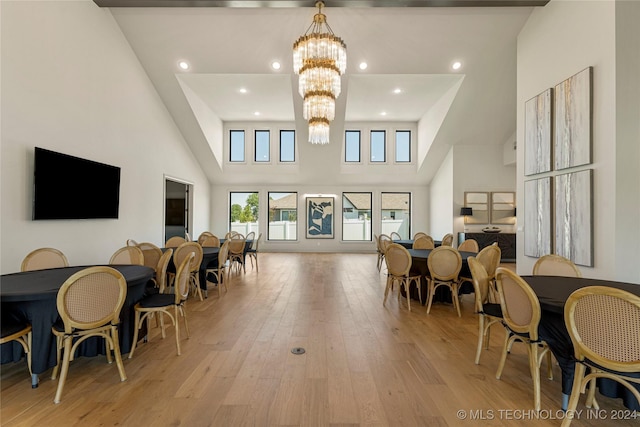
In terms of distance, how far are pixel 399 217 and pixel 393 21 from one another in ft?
23.0

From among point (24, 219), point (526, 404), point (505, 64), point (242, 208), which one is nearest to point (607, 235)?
point (526, 404)

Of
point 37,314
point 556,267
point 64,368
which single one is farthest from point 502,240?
point 37,314

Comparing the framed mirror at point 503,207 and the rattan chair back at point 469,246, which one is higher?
the framed mirror at point 503,207

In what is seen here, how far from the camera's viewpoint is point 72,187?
4.35 m

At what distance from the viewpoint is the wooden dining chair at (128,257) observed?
3.71m

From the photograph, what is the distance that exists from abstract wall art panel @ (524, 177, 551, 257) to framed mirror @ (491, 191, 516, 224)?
15.5 feet

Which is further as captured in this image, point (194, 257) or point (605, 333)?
point (194, 257)

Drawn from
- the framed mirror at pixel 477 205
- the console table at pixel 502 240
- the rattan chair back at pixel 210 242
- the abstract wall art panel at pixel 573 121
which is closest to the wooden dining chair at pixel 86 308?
the rattan chair back at pixel 210 242

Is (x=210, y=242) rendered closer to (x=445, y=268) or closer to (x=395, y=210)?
(x=445, y=268)

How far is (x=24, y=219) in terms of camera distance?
3648 millimetres

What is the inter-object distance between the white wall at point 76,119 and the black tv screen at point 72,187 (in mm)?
104

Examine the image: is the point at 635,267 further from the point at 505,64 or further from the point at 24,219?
the point at 24,219

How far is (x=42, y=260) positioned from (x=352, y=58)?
5999 mm

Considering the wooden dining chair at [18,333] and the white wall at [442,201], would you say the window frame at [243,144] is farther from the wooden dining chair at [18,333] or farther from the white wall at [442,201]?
the wooden dining chair at [18,333]
